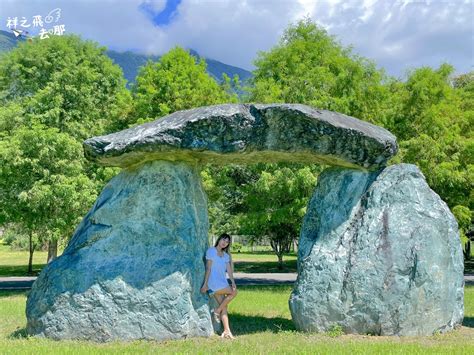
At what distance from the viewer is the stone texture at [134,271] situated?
9.78 m

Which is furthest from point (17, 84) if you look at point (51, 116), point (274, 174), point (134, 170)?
point (134, 170)

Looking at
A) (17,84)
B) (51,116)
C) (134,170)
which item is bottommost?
(134,170)

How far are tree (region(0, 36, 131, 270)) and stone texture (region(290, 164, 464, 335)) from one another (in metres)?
11.2

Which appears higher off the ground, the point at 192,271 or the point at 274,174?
the point at 274,174

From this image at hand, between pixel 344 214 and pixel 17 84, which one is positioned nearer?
pixel 344 214

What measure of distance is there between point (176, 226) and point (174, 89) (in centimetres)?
1248

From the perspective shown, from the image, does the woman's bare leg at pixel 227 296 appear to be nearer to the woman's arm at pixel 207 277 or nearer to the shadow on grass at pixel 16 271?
the woman's arm at pixel 207 277

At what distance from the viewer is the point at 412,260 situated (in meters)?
10.2

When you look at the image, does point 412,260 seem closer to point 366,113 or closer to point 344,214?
point 344,214

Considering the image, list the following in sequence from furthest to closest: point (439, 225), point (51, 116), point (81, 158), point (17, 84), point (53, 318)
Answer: point (17, 84), point (51, 116), point (81, 158), point (439, 225), point (53, 318)

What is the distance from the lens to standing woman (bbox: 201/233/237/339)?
1043cm

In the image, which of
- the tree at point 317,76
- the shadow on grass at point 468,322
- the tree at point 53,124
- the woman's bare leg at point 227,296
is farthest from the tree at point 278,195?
the woman's bare leg at point 227,296

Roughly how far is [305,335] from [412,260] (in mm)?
2429

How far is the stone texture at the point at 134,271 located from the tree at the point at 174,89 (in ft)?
35.1
